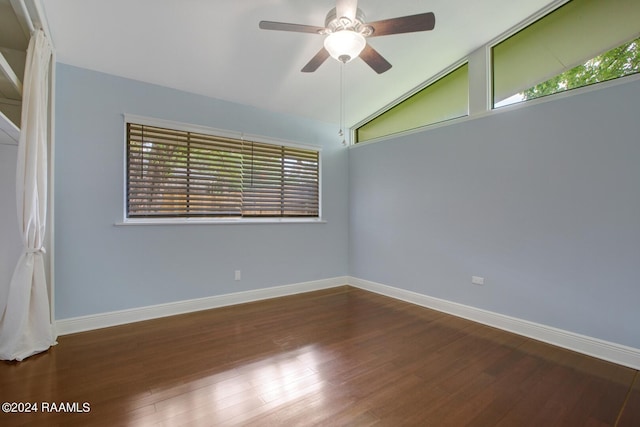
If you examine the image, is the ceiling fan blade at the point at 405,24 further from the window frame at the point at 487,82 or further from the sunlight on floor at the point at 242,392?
the sunlight on floor at the point at 242,392

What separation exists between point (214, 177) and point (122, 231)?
1.12 m

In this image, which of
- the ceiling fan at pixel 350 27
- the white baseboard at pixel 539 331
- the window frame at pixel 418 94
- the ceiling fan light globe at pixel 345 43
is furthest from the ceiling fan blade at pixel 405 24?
the white baseboard at pixel 539 331

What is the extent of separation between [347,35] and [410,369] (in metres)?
2.46

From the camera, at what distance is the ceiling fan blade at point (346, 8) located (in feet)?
5.96

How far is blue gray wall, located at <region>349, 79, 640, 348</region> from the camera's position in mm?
2287

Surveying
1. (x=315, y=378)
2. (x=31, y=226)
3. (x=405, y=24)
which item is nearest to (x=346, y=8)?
(x=405, y=24)

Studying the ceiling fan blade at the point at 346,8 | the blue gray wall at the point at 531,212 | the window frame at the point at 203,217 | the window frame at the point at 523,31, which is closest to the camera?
the ceiling fan blade at the point at 346,8

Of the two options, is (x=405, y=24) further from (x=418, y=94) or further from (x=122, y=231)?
(x=122, y=231)

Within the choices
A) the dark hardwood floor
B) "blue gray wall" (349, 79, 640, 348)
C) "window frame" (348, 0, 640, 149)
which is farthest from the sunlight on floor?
"window frame" (348, 0, 640, 149)

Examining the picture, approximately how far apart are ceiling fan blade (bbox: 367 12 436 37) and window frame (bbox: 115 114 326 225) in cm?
220

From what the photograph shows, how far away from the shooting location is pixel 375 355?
93.2 inches

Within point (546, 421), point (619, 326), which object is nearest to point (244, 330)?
point (546, 421)

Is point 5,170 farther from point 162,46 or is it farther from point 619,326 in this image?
point 619,326

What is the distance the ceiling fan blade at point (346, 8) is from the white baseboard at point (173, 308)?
317 cm
